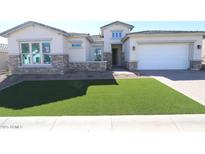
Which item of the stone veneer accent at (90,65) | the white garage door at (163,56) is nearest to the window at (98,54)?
the stone veneer accent at (90,65)

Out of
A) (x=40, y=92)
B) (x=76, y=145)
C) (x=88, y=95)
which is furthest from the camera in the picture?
(x=40, y=92)

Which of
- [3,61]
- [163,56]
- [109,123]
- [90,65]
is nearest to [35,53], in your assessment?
[90,65]

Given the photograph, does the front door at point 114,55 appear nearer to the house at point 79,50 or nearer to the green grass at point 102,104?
the house at point 79,50

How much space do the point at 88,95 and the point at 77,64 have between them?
9395 mm

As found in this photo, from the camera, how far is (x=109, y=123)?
4.90m

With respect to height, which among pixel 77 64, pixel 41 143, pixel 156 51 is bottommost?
pixel 41 143

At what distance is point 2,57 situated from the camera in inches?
831

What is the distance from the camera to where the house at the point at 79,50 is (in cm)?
1487

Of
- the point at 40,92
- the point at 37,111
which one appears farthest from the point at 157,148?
the point at 40,92

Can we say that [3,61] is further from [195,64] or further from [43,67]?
[195,64]

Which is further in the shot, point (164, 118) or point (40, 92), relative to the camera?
point (40, 92)

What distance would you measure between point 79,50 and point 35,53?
4.18 metres

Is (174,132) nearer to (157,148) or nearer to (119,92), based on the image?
(157,148)

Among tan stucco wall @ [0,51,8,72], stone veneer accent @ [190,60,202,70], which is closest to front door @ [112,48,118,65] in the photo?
stone veneer accent @ [190,60,202,70]
